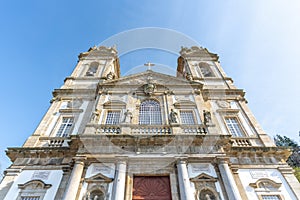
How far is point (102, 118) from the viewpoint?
14312 millimetres

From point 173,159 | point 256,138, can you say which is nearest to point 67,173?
point 173,159

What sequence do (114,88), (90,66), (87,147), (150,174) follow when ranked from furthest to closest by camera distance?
(90,66) → (114,88) → (87,147) → (150,174)

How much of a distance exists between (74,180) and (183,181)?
5144 millimetres

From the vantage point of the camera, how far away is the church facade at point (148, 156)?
10258 millimetres

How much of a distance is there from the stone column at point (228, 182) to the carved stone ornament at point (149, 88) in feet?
25.1

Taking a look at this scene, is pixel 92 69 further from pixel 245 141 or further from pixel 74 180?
pixel 245 141

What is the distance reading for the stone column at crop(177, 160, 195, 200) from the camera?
942 centimetres

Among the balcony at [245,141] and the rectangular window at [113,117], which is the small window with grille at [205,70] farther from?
the rectangular window at [113,117]

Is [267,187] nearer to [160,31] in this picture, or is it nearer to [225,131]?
[225,131]

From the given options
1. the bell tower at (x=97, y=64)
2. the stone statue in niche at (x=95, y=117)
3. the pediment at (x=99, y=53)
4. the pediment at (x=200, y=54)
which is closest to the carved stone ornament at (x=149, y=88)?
the stone statue in niche at (x=95, y=117)

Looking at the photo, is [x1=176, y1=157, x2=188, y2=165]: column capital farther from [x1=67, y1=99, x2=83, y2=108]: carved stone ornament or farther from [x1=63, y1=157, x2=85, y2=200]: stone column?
[x1=67, y1=99, x2=83, y2=108]: carved stone ornament

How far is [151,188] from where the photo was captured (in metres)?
10.5

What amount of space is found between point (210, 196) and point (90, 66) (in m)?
17.9

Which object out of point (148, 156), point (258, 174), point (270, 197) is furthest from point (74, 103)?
point (270, 197)
